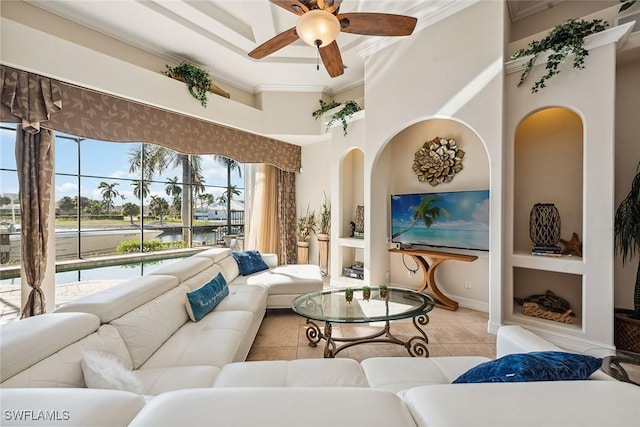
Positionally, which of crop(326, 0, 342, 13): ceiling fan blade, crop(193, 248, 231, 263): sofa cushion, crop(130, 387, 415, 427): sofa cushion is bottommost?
crop(193, 248, 231, 263): sofa cushion

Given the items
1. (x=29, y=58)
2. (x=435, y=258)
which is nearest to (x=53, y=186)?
(x=29, y=58)

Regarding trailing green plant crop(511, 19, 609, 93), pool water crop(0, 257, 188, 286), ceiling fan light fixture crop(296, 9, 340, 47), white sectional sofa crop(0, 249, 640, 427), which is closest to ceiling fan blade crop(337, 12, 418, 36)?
ceiling fan light fixture crop(296, 9, 340, 47)

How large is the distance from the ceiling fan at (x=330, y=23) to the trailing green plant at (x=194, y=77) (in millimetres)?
2109

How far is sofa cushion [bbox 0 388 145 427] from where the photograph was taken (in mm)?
683

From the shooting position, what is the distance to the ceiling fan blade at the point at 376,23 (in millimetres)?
2041

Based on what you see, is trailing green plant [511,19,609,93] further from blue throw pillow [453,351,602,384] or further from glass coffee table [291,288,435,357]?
blue throw pillow [453,351,602,384]

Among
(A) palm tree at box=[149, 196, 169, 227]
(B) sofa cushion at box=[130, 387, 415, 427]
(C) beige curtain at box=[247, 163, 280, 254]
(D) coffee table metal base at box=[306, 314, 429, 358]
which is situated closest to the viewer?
(B) sofa cushion at box=[130, 387, 415, 427]

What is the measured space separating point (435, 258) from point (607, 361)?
222 cm

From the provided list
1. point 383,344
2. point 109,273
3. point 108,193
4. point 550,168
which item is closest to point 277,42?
point 383,344

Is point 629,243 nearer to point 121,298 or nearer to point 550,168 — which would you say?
point 550,168

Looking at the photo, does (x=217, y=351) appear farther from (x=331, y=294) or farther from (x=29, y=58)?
(x=29, y=58)

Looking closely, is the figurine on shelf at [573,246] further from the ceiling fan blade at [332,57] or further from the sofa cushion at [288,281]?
the ceiling fan blade at [332,57]

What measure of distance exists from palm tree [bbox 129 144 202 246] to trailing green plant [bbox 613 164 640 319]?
22.2 feet

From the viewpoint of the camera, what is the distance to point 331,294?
2912 millimetres
